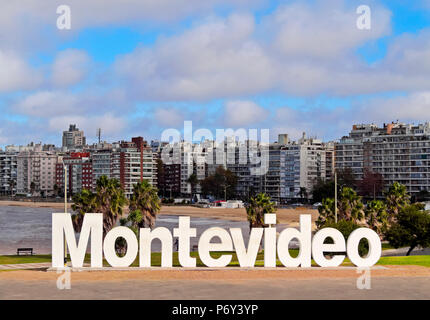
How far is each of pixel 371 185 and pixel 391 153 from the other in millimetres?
11731

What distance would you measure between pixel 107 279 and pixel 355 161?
163157 mm

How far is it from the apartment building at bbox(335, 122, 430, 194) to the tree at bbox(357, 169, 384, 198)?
8.64ft

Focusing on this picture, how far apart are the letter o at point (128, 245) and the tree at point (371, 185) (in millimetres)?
147456

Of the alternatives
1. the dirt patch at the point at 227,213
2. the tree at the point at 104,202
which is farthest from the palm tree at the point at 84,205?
the dirt patch at the point at 227,213

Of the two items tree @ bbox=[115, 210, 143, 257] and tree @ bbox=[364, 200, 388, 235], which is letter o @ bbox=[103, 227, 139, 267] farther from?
tree @ bbox=[364, 200, 388, 235]

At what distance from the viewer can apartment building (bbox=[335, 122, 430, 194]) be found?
176 meters

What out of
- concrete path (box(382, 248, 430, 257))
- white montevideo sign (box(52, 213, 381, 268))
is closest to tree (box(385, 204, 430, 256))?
concrete path (box(382, 248, 430, 257))

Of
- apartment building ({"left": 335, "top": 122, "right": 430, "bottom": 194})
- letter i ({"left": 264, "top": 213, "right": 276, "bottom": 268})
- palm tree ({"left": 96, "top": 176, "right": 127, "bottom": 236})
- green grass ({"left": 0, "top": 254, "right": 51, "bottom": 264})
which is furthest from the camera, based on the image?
apartment building ({"left": 335, "top": 122, "right": 430, "bottom": 194})

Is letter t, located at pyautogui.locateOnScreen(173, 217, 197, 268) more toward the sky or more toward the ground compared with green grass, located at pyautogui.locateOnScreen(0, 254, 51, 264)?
more toward the sky

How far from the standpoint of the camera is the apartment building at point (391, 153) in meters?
176

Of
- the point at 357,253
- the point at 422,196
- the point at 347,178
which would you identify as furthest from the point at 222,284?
the point at 347,178

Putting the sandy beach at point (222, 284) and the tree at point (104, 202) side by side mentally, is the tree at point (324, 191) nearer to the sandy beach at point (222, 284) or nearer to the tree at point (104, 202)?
the tree at point (104, 202)
